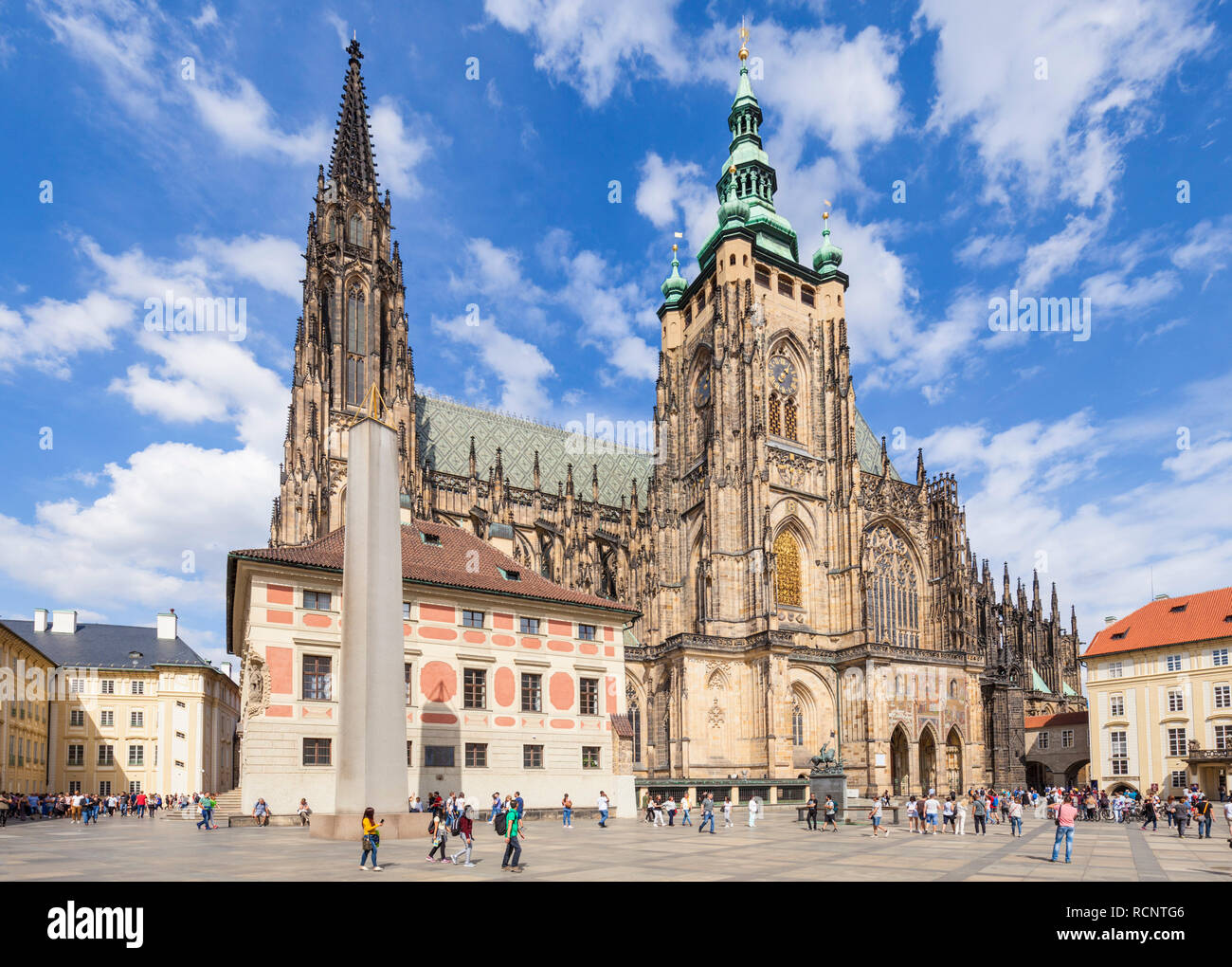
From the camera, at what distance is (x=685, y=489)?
→ 67.1 m

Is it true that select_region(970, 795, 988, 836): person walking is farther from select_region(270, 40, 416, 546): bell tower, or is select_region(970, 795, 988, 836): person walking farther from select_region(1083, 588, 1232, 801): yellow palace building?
select_region(270, 40, 416, 546): bell tower

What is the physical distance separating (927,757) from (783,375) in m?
28.2

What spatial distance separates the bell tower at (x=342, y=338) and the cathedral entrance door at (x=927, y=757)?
37.6 meters

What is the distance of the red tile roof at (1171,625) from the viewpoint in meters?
54.2

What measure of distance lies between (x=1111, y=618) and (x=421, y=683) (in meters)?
65.2

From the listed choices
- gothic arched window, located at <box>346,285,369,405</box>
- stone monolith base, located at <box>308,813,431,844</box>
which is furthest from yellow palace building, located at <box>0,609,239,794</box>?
stone monolith base, located at <box>308,813,431,844</box>

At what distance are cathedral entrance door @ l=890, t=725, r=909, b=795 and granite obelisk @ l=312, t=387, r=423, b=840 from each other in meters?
45.4

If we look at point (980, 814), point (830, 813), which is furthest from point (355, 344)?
point (980, 814)

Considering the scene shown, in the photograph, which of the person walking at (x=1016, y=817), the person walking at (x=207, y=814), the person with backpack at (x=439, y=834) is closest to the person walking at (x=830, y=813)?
the person walking at (x=1016, y=817)

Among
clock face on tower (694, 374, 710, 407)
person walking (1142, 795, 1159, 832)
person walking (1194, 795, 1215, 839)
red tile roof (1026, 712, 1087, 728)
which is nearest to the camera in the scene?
person walking (1194, 795, 1215, 839)

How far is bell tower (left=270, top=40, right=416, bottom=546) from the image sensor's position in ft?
182

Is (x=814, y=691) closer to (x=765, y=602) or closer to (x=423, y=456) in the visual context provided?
(x=765, y=602)
